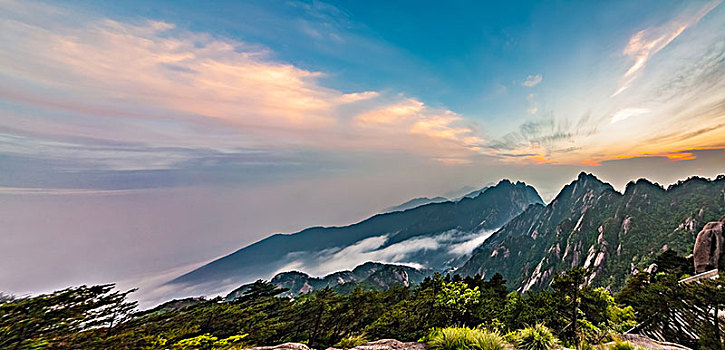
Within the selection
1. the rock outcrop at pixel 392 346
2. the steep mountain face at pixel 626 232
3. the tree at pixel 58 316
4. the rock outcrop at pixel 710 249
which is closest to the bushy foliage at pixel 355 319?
the tree at pixel 58 316

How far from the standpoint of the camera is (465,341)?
23.1 feet

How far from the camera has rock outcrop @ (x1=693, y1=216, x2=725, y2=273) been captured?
3619cm

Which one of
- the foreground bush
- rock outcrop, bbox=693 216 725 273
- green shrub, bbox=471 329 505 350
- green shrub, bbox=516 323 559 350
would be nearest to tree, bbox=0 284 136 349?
the foreground bush

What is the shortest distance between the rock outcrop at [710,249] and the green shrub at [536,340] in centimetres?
5140

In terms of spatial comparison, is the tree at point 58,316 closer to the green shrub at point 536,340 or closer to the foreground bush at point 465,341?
the foreground bush at point 465,341

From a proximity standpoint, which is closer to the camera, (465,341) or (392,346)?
(465,341)

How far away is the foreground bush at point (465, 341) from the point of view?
684 centimetres

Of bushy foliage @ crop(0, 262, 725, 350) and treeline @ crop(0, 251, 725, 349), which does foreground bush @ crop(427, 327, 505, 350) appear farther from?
treeline @ crop(0, 251, 725, 349)

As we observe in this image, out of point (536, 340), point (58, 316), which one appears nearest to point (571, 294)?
point (536, 340)

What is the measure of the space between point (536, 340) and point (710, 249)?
182 feet

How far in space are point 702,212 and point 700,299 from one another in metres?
122

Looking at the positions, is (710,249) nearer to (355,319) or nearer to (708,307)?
(708,307)

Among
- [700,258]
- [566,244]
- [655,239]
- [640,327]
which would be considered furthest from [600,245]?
[640,327]

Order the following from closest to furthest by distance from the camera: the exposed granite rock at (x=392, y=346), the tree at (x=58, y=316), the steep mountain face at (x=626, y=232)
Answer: the tree at (x=58, y=316)
the exposed granite rock at (x=392, y=346)
the steep mountain face at (x=626, y=232)
